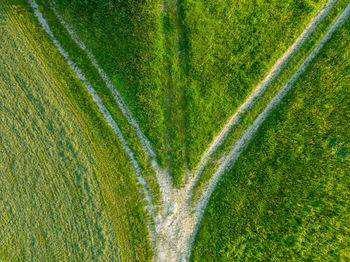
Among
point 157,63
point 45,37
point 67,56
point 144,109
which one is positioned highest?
point 45,37

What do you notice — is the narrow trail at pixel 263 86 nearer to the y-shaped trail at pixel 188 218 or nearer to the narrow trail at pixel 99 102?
the y-shaped trail at pixel 188 218

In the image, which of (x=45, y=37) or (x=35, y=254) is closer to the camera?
(x=35, y=254)

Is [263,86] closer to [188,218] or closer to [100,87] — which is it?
[188,218]

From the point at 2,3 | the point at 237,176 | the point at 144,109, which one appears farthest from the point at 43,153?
the point at 237,176

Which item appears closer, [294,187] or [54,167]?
[294,187]

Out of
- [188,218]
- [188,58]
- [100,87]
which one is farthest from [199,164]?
[100,87]

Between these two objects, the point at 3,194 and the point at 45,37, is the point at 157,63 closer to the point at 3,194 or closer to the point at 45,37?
the point at 45,37

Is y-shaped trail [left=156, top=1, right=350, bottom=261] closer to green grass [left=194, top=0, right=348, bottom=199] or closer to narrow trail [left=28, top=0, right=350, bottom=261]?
narrow trail [left=28, top=0, right=350, bottom=261]
